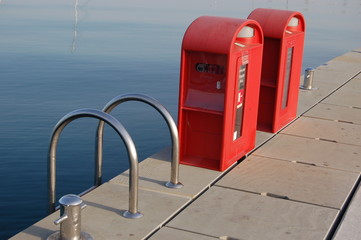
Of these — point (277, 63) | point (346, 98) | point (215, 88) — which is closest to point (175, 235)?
point (215, 88)

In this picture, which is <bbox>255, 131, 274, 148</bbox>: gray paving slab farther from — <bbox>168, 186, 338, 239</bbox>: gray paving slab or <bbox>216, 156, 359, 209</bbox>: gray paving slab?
<bbox>168, 186, 338, 239</bbox>: gray paving slab

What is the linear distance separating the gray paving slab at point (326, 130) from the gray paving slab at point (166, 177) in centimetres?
206

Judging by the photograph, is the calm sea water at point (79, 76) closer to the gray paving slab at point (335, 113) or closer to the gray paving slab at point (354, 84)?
the gray paving slab at point (335, 113)

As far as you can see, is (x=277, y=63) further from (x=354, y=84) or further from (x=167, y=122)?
(x=354, y=84)

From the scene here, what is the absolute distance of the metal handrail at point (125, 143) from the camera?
210 inches

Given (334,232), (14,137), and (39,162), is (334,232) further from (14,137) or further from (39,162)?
(14,137)

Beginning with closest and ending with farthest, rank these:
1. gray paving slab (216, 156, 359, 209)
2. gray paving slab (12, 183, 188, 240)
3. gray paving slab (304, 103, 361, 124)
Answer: gray paving slab (12, 183, 188, 240) < gray paving slab (216, 156, 359, 209) < gray paving slab (304, 103, 361, 124)

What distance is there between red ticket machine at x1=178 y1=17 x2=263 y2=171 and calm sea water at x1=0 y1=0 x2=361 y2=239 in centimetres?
279

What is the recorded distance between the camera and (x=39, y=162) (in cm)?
1012

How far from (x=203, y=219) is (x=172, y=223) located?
0.93 feet

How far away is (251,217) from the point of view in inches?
224

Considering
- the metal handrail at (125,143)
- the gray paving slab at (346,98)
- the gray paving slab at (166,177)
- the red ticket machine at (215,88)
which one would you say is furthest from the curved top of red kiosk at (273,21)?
the metal handrail at (125,143)

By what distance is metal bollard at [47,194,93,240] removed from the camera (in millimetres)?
4832

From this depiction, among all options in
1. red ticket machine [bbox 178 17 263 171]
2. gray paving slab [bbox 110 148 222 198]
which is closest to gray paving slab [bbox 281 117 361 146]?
red ticket machine [bbox 178 17 263 171]
